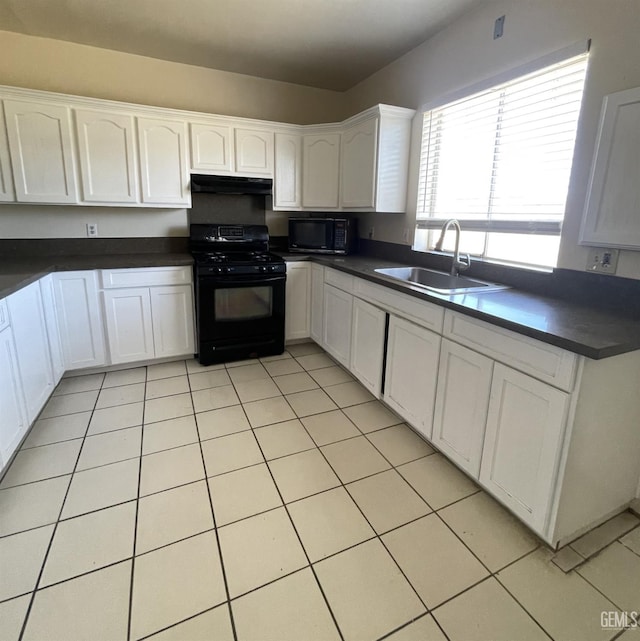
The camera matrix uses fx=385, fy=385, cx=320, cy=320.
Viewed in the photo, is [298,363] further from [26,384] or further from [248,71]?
[248,71]

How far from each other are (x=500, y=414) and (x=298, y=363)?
1942mm

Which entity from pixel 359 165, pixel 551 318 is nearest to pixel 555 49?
pixel 551 318

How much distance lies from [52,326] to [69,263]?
1.53 feet

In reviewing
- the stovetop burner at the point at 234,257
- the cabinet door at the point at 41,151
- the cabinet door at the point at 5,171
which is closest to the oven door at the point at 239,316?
the stovetop burner at the point at 234,257

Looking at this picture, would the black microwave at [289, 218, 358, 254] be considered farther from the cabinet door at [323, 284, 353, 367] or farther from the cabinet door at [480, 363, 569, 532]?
the cabinet door at [480, 363, 569, 532]

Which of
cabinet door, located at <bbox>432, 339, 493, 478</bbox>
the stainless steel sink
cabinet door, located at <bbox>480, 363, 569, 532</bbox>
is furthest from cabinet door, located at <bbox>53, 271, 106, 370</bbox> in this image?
cabinet door, located at <bbox>480, 363, 569, 532</bbox>

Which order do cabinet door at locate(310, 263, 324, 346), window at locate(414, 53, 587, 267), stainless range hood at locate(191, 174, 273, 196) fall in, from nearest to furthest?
window at locate(414, 53, 587, 267)
stainless range hood at locate(191, 174, 273, 196)
cabinet door at locate(310, 263, 324, 346)

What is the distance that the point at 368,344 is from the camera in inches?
104

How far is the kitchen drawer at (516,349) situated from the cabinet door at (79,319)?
8.12 ft

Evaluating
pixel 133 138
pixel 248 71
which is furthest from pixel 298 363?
pixel 248 71

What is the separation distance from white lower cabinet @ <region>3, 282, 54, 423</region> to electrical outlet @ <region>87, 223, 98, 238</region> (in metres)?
0.93

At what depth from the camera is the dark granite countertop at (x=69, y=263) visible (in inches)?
87.8

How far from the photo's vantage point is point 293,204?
11.8 feet

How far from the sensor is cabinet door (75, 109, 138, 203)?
2.82 metres
